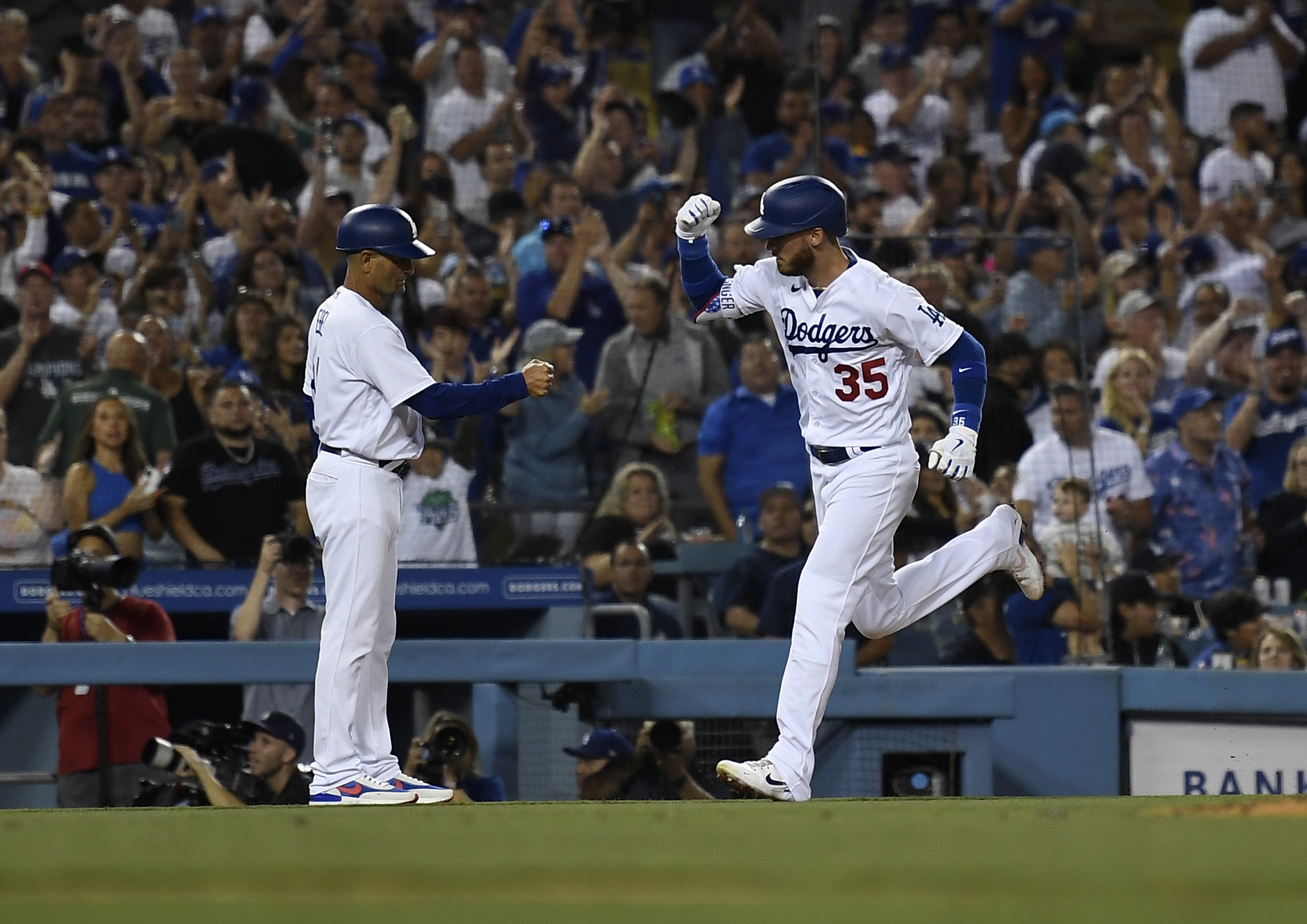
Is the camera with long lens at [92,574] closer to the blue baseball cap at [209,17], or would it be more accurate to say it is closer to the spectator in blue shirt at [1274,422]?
the blue baseball cap at [209,17]

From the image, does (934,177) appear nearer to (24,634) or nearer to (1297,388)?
(1297,388)

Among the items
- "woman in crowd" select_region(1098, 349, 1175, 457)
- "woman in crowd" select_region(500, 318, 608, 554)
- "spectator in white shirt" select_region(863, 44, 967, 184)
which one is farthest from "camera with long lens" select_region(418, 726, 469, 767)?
"spectator in white shirt" select_region(863, 44, 967, 184)

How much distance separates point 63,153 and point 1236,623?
6998mm

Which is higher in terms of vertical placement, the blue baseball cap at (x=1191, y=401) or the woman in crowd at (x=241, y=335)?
the woman in crowd at (x=241, y=335)

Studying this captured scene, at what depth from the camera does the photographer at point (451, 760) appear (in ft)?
22.3

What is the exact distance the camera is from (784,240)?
5.70 metres

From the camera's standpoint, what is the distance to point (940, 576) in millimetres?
5926

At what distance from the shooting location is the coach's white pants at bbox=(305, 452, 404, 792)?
218 inches

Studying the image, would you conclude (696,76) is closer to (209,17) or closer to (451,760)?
(209,17)

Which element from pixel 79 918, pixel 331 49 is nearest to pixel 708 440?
pixel 331 49

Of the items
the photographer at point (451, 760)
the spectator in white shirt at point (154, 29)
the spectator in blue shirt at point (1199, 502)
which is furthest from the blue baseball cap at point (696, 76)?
the photographer at point (451, 760)

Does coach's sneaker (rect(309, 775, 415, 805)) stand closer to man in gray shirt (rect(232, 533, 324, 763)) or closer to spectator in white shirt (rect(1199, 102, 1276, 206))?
man in gray shirt (rect(232, 533, 324, 763))

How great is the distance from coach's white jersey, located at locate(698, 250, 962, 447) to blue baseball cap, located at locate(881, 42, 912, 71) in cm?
780

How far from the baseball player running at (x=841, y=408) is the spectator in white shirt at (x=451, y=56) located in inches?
257
